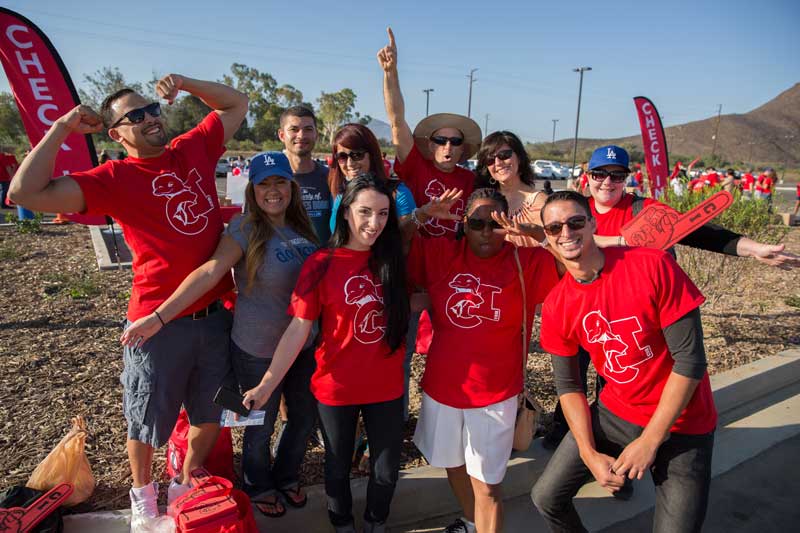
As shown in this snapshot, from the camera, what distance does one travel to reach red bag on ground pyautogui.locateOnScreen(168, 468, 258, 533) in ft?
7.41

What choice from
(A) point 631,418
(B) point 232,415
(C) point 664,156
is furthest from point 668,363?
(C) point 664,156

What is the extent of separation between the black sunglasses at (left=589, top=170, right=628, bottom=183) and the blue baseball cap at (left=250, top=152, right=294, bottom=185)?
1.89 m

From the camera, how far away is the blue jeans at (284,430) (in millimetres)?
2689

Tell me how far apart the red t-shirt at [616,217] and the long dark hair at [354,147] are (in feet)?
4.59

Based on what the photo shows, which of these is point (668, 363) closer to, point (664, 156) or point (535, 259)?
point (535, 259)

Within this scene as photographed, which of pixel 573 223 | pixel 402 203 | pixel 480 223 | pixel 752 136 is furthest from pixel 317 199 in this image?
pixel 752 136

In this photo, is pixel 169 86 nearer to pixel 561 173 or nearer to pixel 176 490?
pixel 176 490

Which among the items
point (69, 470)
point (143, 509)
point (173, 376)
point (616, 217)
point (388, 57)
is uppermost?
point (388, 57)

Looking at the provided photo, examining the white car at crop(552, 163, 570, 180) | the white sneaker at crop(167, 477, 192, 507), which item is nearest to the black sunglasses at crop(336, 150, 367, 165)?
the white sneaker at crop(167, 477, 192, 507)

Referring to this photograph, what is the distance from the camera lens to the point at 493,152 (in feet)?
10.7

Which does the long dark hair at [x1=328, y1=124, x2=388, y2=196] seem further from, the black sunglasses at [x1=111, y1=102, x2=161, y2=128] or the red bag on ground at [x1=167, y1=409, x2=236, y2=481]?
the red bag on ground at [x1=167, y1=409, x2=236, y2=481]

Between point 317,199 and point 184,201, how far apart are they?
3.32 ft

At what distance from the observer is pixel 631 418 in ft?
7.39

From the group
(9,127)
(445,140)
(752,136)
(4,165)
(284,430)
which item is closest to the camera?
(284,430)
